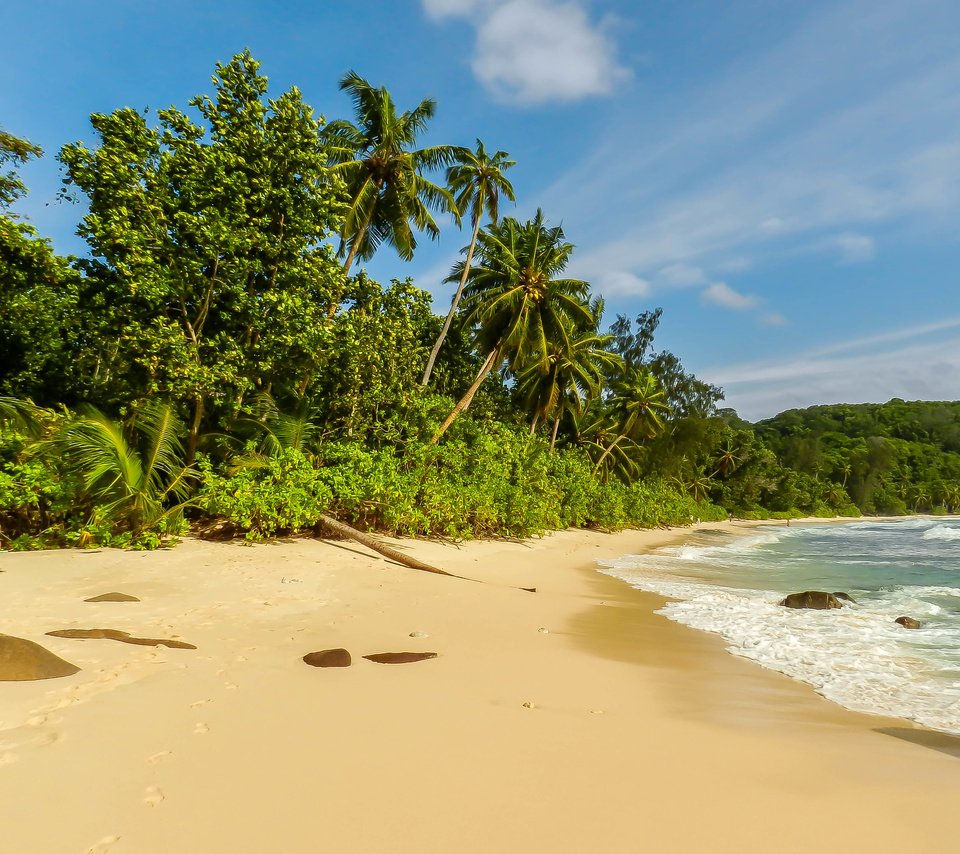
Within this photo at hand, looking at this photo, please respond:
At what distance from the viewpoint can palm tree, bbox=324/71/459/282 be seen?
55.9 feet

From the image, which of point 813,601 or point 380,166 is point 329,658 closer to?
point 813,601

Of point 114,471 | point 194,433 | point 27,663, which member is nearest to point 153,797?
point 27,663

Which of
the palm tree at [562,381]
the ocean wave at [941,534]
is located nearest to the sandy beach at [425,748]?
the palm tree at [562,381]

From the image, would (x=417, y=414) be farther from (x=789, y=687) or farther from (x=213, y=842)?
(x=213, y=842)

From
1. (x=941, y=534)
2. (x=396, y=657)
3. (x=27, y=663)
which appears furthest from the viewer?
(x=941, y=534)

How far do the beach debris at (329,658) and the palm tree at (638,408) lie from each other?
31.1 metres

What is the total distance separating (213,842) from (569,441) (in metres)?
31.8

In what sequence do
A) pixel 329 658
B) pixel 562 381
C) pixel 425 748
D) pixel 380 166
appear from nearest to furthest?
pixel 425 748
pixel 329 658
pixel 380 166
pixel 562 381

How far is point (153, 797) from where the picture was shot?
7.38ft

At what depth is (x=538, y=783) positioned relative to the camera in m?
2.56

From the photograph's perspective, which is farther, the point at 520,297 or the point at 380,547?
the point at 520,297

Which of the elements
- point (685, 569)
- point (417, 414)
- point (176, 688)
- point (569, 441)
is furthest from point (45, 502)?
point (569, 441)

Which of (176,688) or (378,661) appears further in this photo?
(378,661)

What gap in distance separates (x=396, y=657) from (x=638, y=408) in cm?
3244
